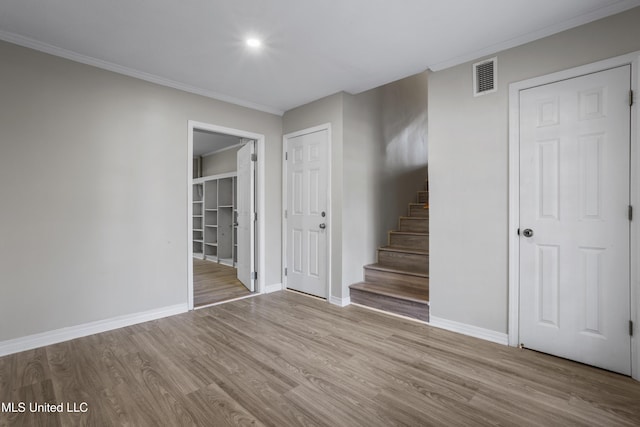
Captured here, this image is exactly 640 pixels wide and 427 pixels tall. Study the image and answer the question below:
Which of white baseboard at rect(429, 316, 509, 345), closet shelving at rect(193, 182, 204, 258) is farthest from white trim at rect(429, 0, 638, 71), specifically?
closet shelving at rect(193, 182, 204, 258)

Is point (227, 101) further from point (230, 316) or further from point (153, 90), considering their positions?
point (230, 316)

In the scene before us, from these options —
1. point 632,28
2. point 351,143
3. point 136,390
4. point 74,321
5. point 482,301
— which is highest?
point 632,28

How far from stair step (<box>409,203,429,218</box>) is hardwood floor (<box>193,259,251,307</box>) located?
8.48ft

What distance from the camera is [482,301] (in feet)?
8.87

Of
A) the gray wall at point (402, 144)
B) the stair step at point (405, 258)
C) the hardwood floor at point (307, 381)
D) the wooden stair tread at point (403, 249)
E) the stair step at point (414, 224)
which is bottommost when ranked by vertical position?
the hardwood floor at point (307, 381)

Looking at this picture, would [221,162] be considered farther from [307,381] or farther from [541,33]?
[541,33]

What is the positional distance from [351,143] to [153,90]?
221 cm

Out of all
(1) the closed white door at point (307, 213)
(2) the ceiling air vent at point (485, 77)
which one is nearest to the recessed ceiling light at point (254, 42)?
(1) the closed white door at point (307, 213)

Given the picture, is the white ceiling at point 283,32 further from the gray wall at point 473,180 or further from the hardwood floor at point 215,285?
the hardwood floor at point 215,285

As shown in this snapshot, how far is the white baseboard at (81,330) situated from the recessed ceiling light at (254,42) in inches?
106

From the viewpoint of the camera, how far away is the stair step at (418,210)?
4.33m

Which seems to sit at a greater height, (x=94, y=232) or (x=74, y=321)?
(x=94, y=232)

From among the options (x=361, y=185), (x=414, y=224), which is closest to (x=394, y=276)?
(x=414, y=224)

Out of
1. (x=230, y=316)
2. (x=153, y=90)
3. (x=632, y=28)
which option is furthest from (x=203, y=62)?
(x=632, y=28)
